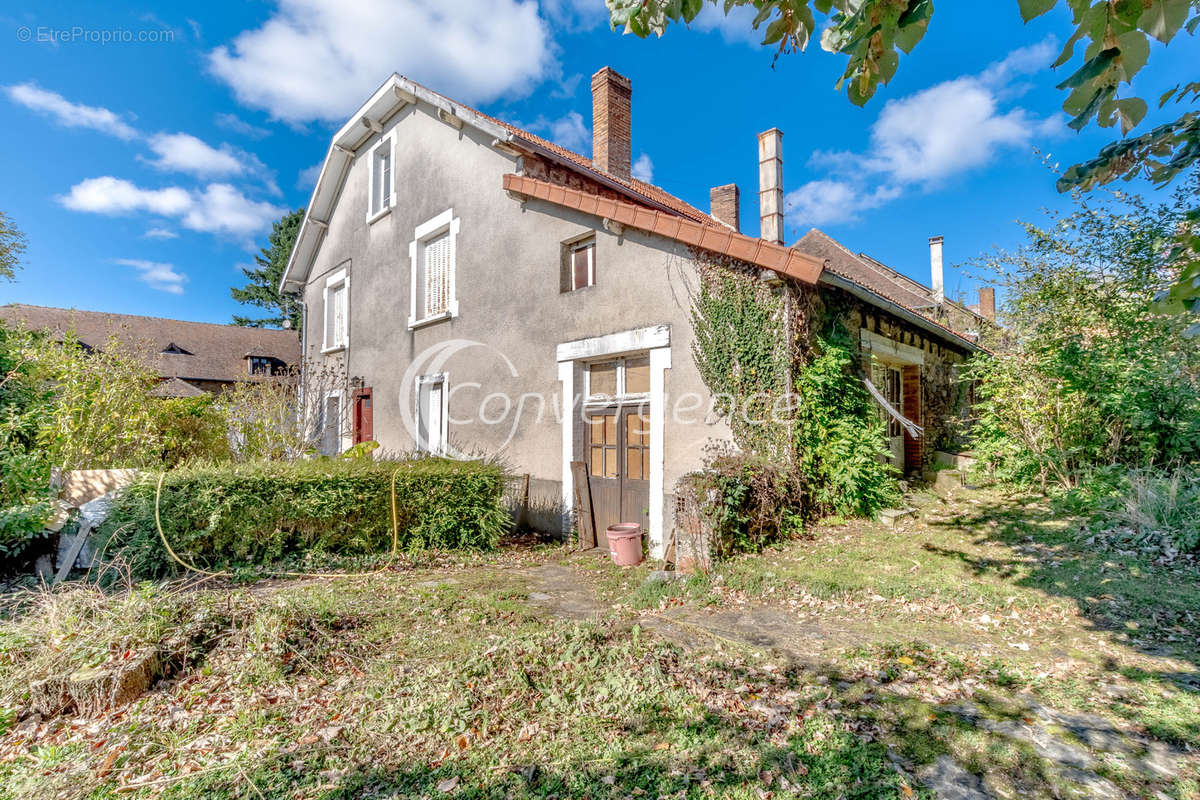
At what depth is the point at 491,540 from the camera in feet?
25.0

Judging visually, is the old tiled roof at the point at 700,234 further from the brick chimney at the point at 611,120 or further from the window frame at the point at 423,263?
the brick chimney at the point at 611,120

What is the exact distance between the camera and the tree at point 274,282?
3406cm

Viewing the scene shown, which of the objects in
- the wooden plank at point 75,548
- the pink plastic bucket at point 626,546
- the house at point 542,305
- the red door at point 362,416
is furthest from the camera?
the red door at point 362,416

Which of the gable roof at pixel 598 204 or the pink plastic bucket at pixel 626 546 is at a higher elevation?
the gable roof at pixel 598 204

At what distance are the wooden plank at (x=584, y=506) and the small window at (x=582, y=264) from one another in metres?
2.52

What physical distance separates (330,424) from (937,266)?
1674cm

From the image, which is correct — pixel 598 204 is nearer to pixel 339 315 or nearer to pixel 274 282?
pixel 339 315

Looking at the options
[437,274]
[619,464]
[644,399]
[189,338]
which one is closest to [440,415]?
[437,274]

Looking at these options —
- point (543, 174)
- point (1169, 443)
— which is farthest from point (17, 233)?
point (1169, 443)

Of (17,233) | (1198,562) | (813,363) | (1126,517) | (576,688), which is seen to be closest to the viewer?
(576,688)

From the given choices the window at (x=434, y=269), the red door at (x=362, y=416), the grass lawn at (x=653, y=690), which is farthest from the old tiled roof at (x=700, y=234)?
the red door at (x=362, y=416)

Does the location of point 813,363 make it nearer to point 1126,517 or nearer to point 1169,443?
point 1126,517

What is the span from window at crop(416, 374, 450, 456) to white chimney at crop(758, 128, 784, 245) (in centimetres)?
590

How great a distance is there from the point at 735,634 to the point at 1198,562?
4280 mm
